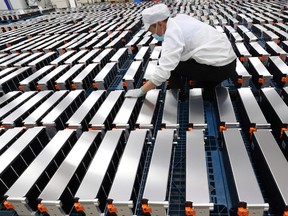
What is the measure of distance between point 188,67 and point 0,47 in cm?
728

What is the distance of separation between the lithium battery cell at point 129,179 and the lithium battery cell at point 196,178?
465mm

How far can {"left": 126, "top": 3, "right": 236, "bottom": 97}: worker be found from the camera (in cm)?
273

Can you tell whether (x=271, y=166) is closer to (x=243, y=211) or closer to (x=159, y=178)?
(x=243, y=211)

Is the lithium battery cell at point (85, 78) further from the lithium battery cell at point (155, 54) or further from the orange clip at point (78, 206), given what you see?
the orange clip at point (78, 206)

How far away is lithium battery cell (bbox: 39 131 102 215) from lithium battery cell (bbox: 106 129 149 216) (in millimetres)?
408

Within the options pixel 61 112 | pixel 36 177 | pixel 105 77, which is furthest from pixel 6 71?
pixel 36 177

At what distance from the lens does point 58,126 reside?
3074 millimetres

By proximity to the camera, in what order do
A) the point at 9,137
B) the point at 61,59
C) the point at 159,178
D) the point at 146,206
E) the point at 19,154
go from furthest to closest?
the point at 61,59, the point at 9,137, the point at 19,154, the point at 159,178, the point at 146,206

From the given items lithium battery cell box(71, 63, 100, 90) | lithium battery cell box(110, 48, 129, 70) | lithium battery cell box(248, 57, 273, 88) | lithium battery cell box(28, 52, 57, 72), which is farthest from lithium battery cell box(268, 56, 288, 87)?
lithium battery cell box(28, 52, 57, 72)

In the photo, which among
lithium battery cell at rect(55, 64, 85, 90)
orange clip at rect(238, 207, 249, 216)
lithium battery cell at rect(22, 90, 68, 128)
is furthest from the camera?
lithium battery cell at rect(55, 64, 85, 90)

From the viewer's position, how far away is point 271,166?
198cm

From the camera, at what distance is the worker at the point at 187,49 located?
2.73 metres

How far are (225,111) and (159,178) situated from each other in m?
1.31

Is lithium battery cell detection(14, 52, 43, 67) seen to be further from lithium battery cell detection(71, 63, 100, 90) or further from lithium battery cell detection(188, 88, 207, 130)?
lithium battery cell detection(188, 88, 207, 130)
